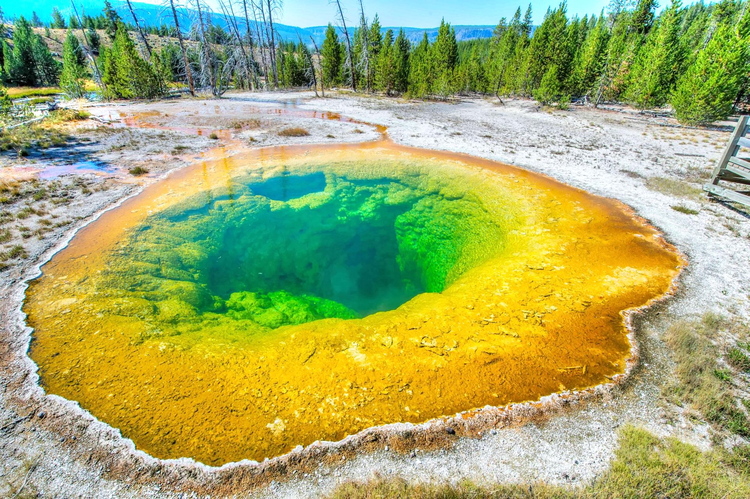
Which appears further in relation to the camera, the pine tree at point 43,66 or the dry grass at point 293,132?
the pine tree at point 43,66

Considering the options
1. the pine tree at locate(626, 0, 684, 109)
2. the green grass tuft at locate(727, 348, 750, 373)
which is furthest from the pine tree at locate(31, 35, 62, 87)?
the pine tree at locate(626, 0, 684, 109)

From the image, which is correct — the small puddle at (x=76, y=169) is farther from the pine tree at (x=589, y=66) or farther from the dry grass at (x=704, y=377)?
the pine tree at (x=589, y=66)

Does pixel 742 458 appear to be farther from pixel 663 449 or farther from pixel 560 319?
pixel 560 319

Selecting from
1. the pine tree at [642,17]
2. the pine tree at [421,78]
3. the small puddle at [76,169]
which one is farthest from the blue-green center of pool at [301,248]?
the pine tree at [642,17]

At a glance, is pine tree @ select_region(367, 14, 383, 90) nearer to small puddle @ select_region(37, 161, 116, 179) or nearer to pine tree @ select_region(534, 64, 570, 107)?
pine tree @ select_region(534, 64, 570, 107)

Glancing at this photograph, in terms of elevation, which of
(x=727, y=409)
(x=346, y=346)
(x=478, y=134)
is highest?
(x=478, y=134)

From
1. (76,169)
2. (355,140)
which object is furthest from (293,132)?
(76,169)

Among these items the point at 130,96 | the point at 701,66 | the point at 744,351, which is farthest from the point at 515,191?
the point at 130,96
